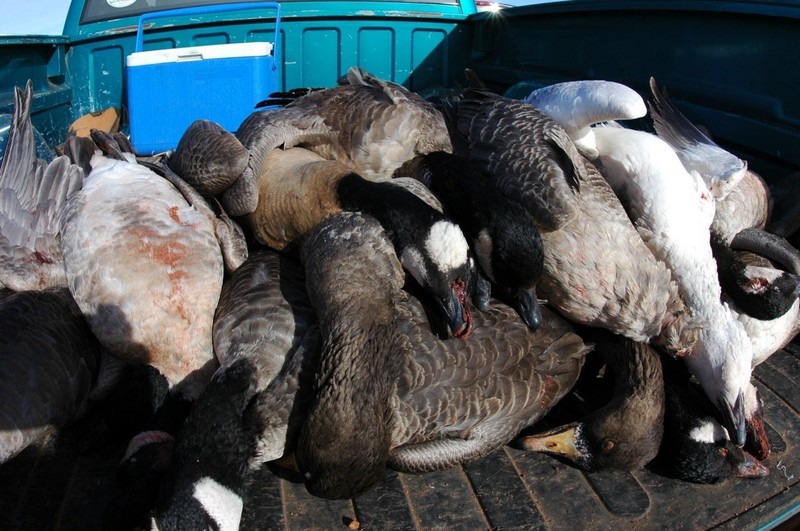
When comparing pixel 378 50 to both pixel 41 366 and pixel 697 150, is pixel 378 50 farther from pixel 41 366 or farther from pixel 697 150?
pixel 41 366

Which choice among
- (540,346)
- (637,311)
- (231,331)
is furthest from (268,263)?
(637,311)

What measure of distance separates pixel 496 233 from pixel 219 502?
4.85ft

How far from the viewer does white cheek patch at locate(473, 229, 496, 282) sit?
2609mm

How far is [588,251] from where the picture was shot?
2.94 meters

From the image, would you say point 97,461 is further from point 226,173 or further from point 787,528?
point 787,528

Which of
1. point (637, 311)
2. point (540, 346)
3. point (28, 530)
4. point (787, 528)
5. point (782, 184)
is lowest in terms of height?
point (787, 528)

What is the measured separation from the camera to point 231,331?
9.61 feet

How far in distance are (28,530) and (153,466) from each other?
47 cm

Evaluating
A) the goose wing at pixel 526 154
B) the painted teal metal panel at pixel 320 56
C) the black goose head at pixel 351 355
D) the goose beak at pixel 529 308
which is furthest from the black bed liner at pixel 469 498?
the painted teal metal panel at pixel 320 56

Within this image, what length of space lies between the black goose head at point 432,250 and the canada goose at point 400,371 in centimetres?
10

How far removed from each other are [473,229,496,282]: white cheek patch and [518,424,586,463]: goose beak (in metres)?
0.79

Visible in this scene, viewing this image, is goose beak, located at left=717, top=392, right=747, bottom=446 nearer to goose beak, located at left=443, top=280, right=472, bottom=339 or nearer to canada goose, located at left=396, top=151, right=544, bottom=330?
canada goose, located at left=396, top=151, right=544, bottom=330

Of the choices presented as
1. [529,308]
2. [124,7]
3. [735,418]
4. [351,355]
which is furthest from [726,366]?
[124,7]

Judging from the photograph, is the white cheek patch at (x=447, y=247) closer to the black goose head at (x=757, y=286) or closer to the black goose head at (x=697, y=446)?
the black goose head at (x=697, y=446)
